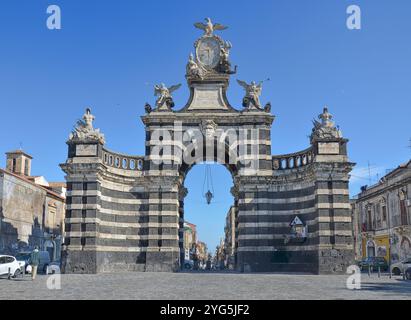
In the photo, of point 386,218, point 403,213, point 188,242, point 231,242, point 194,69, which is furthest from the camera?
point 188,242

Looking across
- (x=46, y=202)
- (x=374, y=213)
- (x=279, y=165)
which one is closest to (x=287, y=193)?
(x=279, y=165)

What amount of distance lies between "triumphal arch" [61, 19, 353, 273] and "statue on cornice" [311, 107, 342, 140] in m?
0.07

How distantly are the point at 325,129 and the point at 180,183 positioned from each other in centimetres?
1243

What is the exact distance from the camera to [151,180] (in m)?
39.0

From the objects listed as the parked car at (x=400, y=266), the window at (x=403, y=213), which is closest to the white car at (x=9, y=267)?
the parked car at (x=400, y=266)

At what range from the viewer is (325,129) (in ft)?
120

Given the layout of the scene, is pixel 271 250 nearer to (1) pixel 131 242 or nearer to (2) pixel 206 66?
(1) pixel 131 242

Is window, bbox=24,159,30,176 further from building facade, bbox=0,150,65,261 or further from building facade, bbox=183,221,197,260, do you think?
building facade, bbox=183,221,197,260

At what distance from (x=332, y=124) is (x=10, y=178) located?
31.3 m

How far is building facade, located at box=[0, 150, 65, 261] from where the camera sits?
159 ft

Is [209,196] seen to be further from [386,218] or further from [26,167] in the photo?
[26,167]

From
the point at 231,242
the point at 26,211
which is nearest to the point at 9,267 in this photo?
the point at 26,211

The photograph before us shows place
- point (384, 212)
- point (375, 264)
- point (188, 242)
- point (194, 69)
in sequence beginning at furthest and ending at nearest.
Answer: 1. point (188, 242)
2. point (384, 212)
3. point (375, 264)
4. point (194, 69)

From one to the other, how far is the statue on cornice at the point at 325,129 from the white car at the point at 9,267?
22117 mm
